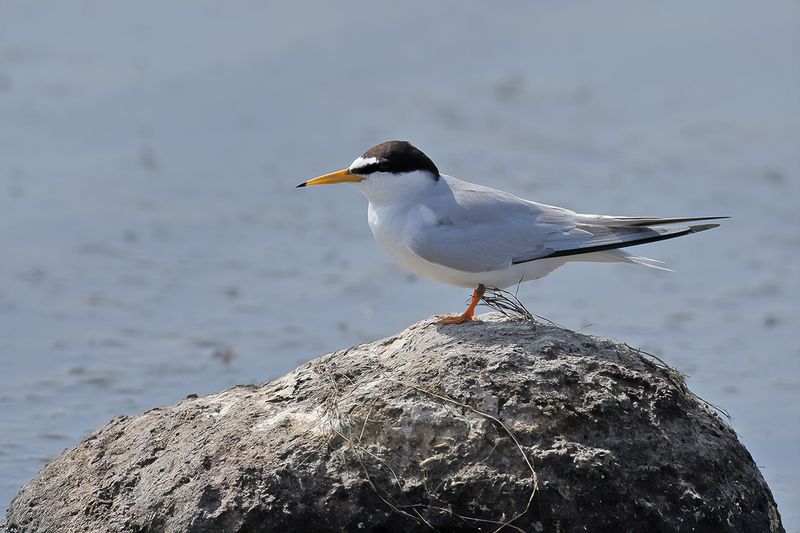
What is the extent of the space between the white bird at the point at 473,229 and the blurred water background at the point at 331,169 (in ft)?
7.33

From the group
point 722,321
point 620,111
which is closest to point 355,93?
point 620,111

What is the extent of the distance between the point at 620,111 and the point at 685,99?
813 mm

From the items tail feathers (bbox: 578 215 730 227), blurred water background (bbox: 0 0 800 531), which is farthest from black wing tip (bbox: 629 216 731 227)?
blurred water background (bbox: 0 0 800 531)

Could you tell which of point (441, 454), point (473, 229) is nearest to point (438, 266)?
point (473, 229)

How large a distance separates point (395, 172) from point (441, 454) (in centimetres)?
187

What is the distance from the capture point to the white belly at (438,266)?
7.18 meters

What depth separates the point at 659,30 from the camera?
633 inches

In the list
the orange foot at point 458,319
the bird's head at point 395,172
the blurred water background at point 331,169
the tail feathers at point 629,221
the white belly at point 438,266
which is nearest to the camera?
the orange foot at point 458,319

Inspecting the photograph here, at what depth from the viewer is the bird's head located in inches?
292

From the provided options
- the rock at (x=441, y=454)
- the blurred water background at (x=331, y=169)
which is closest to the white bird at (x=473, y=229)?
the rock at (x=441, y=454)

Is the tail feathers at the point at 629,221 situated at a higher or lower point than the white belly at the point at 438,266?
higher

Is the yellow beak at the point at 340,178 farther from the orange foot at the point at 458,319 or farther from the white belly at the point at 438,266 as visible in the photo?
the orange foot at the point at 458,319

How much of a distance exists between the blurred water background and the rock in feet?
5.44

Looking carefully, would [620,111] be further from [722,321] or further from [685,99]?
[722,321]
